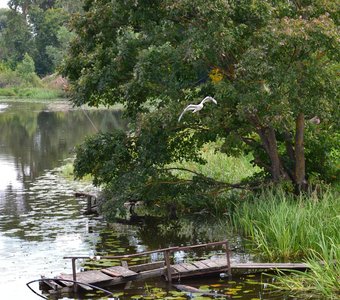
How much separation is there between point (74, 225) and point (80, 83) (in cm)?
384

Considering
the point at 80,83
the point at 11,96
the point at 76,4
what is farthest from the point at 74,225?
the point at 76,4

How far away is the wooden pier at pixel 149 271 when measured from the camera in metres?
15.2

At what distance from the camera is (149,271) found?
1590 cm

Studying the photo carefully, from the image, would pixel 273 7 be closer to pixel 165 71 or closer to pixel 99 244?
pixel 165 71

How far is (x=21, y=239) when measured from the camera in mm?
20328

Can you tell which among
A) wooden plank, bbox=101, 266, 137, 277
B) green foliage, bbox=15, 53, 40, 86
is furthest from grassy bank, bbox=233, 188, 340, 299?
green foliage, bbox=15, 53, 40, 86

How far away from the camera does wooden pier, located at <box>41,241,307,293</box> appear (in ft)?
49.8

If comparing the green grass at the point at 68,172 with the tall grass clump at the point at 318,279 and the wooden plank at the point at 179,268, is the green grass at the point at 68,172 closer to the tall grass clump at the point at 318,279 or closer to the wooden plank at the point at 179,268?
the wooden plank at the point at 179,268

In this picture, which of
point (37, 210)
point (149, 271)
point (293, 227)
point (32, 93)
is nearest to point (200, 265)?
point (149, 271)

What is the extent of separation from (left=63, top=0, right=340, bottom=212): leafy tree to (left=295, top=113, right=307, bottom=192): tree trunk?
0.08ft

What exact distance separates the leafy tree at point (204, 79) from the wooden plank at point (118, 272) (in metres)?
4.55

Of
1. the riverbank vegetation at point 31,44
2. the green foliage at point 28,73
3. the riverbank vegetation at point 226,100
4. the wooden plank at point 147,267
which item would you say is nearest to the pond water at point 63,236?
the wooden plank at point 147,267

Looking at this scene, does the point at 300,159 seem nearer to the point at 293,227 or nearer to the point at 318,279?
the point at 293,227

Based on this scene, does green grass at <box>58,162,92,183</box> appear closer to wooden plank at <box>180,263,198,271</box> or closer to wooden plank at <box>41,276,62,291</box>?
wooden plank at <box>180,263,198,271</box>
